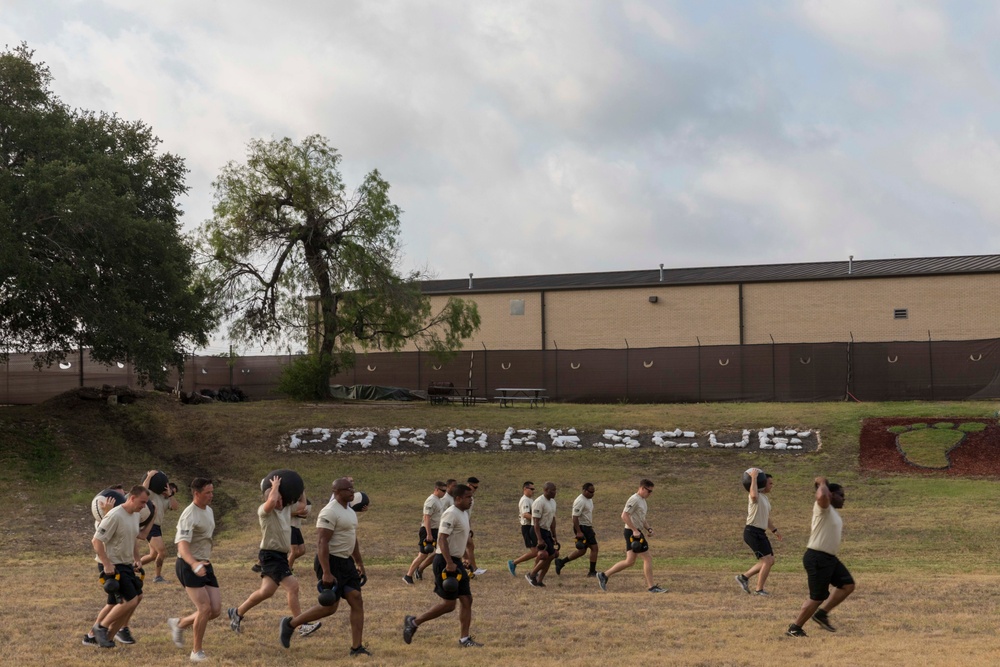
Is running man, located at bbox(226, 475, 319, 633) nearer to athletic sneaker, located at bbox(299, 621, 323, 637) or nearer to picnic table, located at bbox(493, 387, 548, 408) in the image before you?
athletic sneaker, located at bbox(299, 621, 323, 637)

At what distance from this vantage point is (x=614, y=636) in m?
11.4

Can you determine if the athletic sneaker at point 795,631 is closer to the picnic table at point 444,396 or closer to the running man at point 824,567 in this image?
the running man at point 824,567

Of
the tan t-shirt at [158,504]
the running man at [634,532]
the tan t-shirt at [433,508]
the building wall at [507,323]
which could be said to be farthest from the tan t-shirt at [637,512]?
the building wall at [507,323]

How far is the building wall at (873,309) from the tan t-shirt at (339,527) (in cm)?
4000

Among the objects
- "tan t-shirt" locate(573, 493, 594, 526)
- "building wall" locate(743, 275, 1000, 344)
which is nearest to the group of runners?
"tan t-shirt" locate(573, 493, 594, 526)

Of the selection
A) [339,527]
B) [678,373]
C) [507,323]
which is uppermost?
[507,323]

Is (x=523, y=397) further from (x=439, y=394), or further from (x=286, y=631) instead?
(x=286, y=631)

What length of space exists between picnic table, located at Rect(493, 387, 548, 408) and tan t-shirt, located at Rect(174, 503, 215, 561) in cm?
2668

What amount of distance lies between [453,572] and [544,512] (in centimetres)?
602

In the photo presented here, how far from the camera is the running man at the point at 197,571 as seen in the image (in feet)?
32.6

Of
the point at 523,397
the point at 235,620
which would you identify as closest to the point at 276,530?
the point at 235,620

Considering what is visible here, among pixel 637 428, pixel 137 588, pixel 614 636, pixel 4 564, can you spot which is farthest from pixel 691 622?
pixel 637 428

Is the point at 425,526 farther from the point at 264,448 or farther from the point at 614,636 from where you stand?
the point at 264,448

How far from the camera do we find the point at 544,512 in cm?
1653
